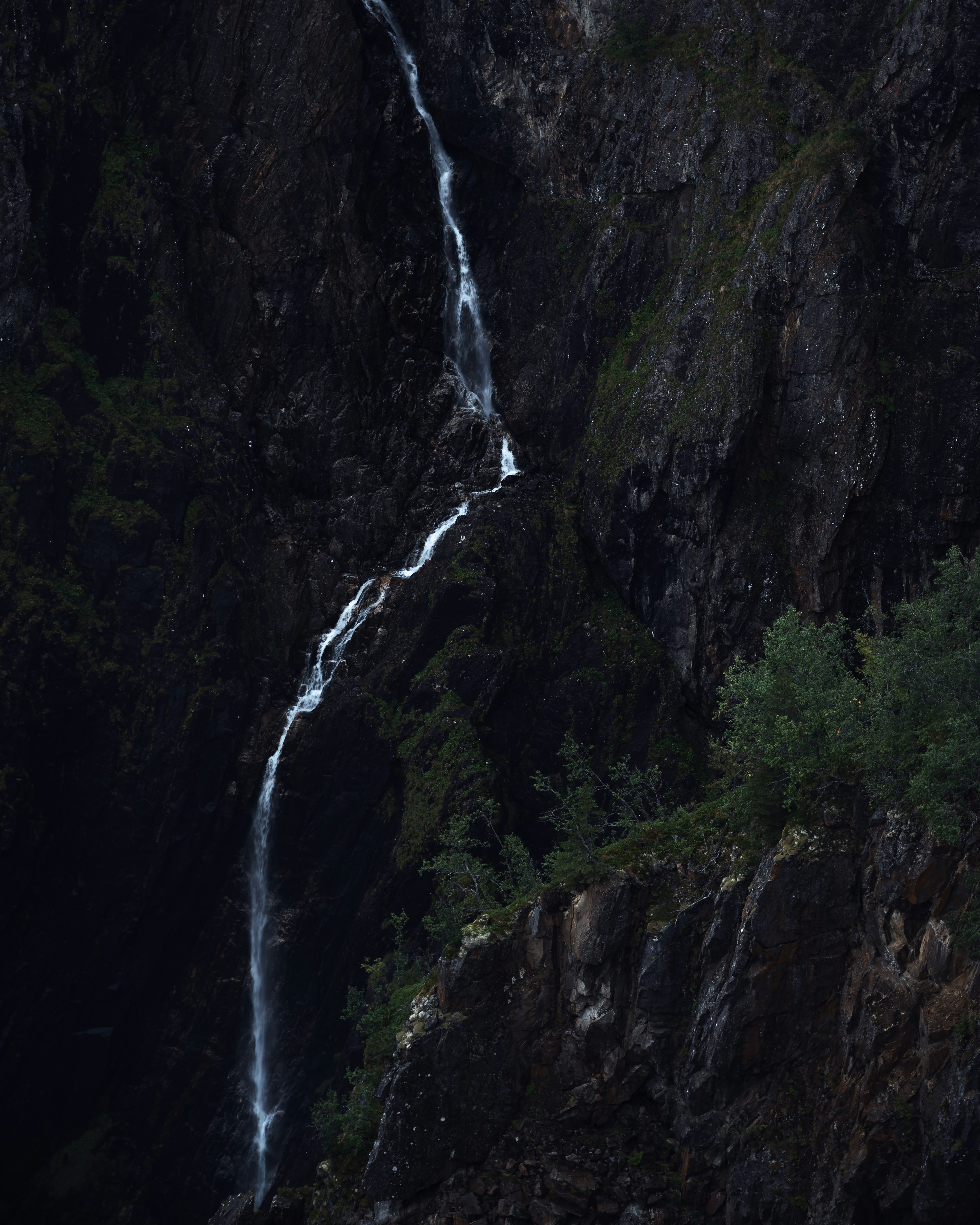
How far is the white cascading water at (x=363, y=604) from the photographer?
3541cm

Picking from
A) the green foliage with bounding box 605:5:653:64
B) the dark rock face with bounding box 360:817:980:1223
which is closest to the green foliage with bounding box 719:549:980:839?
the dark rock face with bounding box 360:817:980:1223

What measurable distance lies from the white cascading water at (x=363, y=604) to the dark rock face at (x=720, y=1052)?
1456cm

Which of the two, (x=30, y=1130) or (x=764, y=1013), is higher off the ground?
(x=764, y=1013)

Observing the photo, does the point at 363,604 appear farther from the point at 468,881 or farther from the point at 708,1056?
the point at 708,1056

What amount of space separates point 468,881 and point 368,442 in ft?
65.6

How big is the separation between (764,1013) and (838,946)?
178 cm

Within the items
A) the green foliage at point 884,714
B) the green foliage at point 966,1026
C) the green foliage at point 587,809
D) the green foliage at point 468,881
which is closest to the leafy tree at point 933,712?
the green foliage at point 884,714

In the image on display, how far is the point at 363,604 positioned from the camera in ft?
130

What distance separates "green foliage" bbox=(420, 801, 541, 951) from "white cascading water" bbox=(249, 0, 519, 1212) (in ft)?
25.3

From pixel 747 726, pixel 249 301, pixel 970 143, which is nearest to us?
pixel 747 726

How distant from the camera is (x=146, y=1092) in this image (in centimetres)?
3562

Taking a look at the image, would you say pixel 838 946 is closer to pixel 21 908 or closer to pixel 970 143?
pixel 970 143

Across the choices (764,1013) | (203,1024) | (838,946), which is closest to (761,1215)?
(764,1013)

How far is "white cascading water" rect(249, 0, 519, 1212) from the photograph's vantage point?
35.4m
